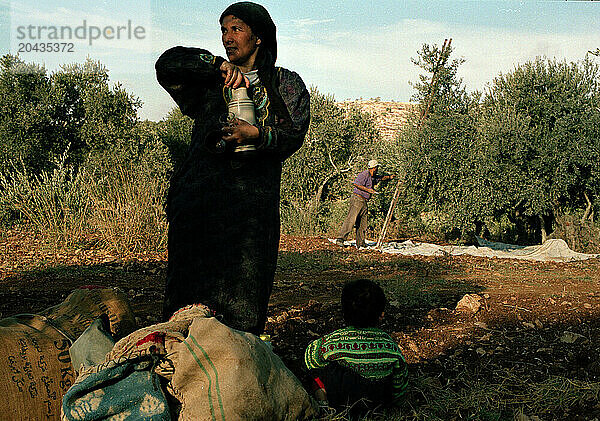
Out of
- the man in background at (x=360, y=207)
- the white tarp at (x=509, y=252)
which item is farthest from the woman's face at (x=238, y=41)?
the man in background at (x=360, y=207)

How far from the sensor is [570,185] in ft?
43.4

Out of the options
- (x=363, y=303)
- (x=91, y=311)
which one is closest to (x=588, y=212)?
(x=363, y=303)

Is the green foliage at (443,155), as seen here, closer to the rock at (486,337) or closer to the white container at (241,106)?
the rock at (486,337)

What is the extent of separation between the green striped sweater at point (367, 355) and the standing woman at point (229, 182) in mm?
350

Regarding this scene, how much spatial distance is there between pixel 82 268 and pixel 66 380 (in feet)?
19.4

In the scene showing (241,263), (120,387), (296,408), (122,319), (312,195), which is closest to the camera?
(120,387)

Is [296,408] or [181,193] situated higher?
[181,193]

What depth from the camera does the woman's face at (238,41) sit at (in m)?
2.54

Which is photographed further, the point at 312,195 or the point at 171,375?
the point at 312,195

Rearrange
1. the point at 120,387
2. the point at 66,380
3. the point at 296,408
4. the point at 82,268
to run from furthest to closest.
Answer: the point at 82,268, the point at 66,380, the point at 296,408, the point at 120,387

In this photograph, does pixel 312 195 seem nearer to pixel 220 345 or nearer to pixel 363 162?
pixel 363 162

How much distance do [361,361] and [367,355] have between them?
38 millimetres

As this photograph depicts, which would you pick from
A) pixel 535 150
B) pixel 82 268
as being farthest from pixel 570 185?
pixel 82 268

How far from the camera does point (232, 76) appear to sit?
244 centimetres
